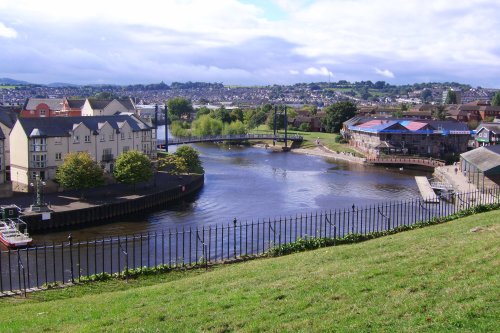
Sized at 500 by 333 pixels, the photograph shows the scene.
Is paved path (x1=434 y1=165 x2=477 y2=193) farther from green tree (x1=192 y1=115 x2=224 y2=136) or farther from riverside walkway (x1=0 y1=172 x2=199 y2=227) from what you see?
green tree (x1=192 y1=115 x2=224 y2=136)

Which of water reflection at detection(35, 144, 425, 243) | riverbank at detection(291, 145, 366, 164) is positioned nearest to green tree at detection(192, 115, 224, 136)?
riverbank at detection(291, 145, 366, 164)

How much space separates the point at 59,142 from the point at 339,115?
2637 inches

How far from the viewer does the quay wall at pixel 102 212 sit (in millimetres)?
35406

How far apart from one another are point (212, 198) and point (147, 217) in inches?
329

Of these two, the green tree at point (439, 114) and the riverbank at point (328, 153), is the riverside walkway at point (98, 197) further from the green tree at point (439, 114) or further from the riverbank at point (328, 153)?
the green tree at point (439, 114)

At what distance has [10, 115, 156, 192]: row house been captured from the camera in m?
45.2

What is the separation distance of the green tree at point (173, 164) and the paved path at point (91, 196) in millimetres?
3706

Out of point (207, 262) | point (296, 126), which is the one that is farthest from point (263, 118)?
point (207, 262)

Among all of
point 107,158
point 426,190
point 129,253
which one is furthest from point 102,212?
point 426,190

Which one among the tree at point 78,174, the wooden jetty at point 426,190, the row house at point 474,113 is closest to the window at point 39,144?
the tree at point 78,174

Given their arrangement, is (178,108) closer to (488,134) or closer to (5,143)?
(488,134)

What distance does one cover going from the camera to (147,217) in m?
40.3

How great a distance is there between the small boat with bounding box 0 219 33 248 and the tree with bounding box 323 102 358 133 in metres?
78.7

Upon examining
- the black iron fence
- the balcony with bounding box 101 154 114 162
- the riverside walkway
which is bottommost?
the black iron fence
